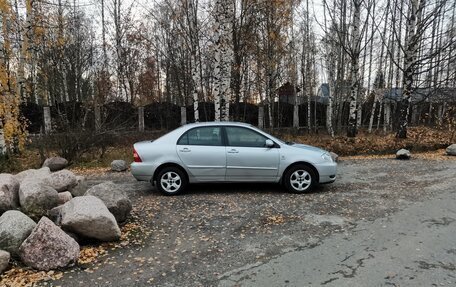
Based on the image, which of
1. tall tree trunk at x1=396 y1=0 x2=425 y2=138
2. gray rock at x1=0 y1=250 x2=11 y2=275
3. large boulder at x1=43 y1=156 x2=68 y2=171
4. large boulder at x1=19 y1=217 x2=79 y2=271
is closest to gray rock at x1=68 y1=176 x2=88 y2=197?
large boulder at x1=19 y1=217 x2=79 y2=271

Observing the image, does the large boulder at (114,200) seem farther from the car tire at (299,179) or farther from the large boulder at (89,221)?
the car tire at (299,179)

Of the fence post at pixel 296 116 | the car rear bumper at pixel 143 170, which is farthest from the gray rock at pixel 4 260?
the fence post at pixel 296 116

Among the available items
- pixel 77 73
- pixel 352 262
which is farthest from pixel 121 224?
pixel 77 73

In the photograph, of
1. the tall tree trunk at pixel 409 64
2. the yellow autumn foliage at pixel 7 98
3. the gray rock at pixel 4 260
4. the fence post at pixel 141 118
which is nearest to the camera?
the gray rock at pixel 4 260

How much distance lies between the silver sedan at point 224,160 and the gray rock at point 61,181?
135cm

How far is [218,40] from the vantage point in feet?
41.6

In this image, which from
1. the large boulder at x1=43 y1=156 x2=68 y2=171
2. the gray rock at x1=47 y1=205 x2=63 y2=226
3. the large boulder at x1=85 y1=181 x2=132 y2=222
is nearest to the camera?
the gray rock at x1=47 y1=205 x2=63 y2=226

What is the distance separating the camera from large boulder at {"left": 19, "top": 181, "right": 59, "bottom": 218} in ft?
17.4

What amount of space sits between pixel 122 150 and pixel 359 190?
969 centimetres

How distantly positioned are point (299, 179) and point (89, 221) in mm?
4414

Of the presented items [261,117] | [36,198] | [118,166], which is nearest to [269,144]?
[36,198]

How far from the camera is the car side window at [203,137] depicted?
7.58m

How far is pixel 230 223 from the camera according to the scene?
5.84 meters

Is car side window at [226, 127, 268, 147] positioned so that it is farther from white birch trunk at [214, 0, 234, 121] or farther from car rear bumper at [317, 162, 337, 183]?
white birch trunk at [214, 0, 234, 121]
